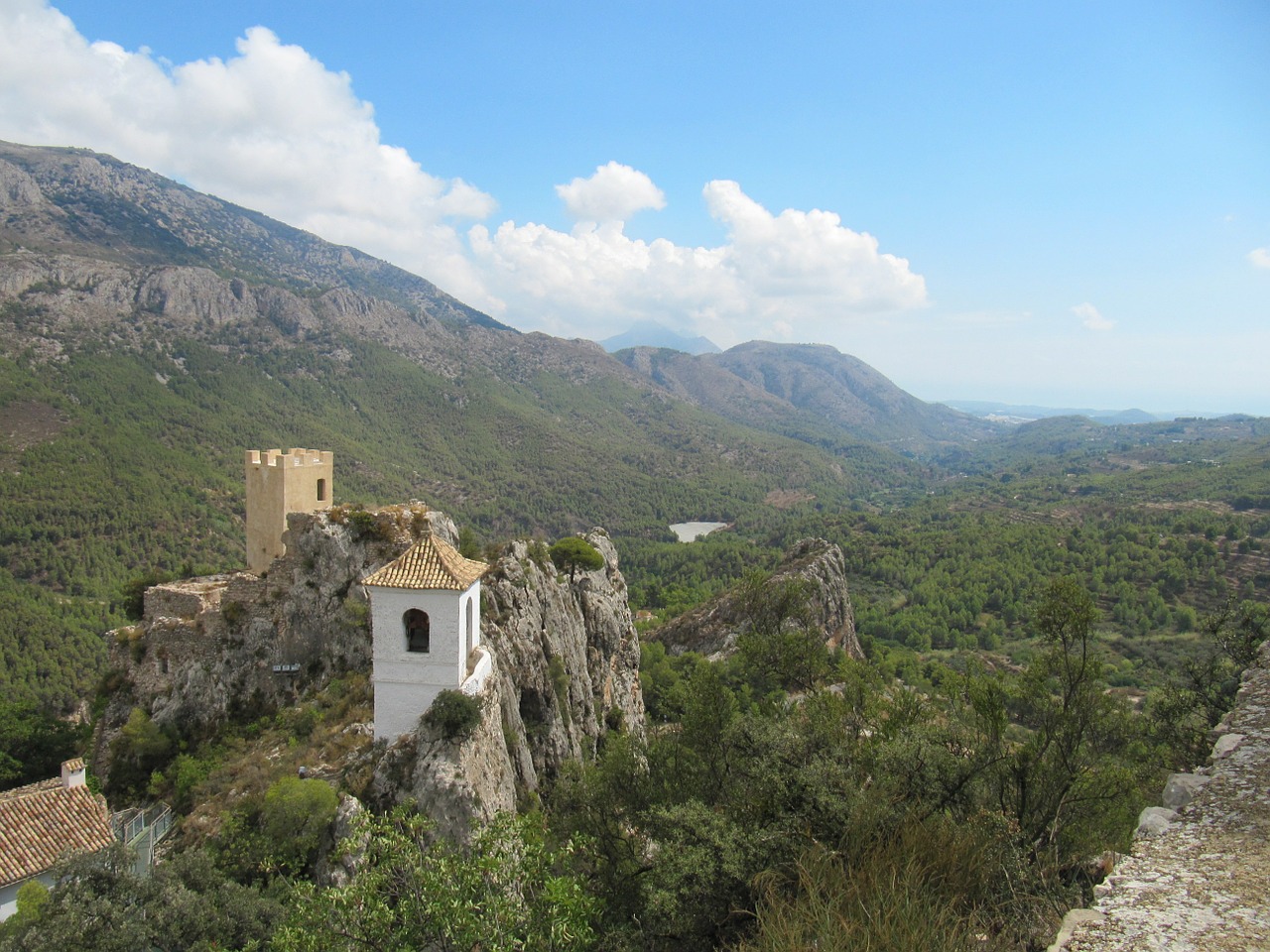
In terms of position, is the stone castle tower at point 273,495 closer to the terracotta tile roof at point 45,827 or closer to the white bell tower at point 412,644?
the terracotta tile roof at point 45,827

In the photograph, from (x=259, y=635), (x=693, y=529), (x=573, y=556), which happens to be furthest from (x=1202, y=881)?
(x=693, y=529)

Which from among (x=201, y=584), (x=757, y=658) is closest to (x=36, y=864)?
(x=201, y=584)

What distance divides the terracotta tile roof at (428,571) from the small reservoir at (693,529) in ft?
444

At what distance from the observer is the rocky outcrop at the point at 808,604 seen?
171ft

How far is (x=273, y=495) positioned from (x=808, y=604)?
38479 mm

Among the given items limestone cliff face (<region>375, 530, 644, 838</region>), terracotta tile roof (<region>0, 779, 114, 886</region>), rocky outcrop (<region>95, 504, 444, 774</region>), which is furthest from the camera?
rocky outcrop (<region>95, 504, 444, 774</region>)

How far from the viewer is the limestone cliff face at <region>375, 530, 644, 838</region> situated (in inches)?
568

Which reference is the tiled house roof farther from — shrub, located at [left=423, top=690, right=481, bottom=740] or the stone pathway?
the stone pathway

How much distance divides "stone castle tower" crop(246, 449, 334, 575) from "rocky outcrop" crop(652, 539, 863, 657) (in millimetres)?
33715

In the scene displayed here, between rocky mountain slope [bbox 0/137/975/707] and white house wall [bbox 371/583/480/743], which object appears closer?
white house wall [bbox 371/583/480/743]

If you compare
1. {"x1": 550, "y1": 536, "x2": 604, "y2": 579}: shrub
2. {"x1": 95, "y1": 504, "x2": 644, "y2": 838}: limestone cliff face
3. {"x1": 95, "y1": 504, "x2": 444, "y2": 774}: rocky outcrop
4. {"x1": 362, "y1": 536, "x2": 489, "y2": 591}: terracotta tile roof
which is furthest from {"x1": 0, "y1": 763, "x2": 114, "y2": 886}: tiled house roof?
{"x1": 550, "y1": 536, "x2": 604, "y2": 579}: shrub

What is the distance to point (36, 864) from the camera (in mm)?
16906

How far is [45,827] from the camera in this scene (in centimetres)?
1756

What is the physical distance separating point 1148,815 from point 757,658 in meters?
15.0
